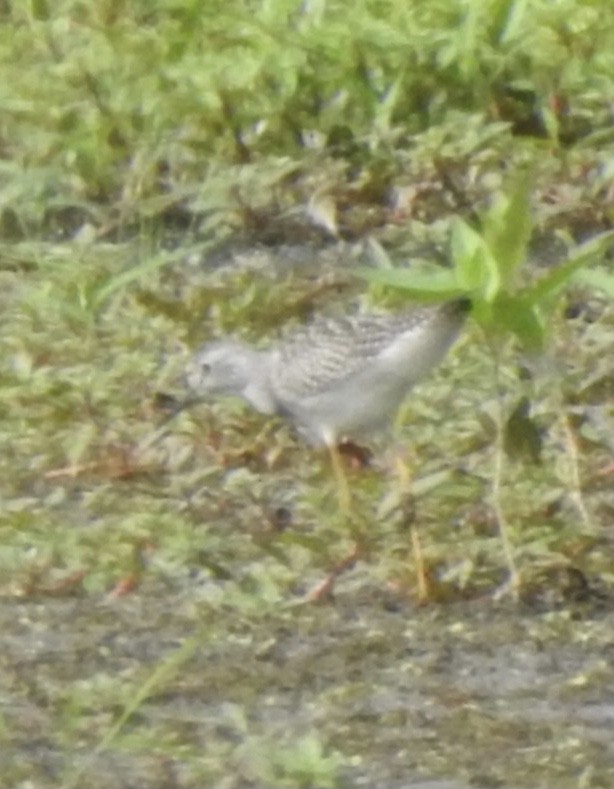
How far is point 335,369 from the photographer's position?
6422 mm

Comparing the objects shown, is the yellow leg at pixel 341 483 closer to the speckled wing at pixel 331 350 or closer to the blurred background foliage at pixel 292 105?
the speckled wing at pixel 331 350

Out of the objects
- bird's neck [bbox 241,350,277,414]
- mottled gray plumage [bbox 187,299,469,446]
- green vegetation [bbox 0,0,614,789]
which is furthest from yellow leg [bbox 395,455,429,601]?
bird's neck [bbox 241,350,277,414]

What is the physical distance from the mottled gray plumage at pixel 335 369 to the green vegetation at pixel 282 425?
0.35 feet

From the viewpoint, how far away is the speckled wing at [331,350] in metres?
6.21

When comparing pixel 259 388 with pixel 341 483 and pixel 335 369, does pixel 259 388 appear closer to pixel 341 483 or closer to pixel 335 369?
pixel 335 369

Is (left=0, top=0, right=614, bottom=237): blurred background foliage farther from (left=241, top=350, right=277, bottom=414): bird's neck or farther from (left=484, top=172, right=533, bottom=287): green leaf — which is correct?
(left=484, top=172, right=533, bottom=287): green leaf

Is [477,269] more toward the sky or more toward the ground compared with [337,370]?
more toward the sky

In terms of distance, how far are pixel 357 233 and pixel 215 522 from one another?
6.46 feet

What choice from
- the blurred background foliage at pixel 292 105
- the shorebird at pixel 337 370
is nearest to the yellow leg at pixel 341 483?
the shorebird at pixel 337 370

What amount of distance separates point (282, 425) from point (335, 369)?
0.37 m

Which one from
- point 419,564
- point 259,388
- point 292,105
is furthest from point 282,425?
point 292,105

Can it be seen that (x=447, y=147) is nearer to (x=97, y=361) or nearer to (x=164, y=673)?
(x=97, y=361)

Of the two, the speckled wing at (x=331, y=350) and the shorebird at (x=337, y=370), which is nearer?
the shorebird at (x=337, y=370)

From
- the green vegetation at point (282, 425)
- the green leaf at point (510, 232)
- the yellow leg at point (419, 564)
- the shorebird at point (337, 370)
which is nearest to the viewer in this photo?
the green vegetation at point (282, 425)
